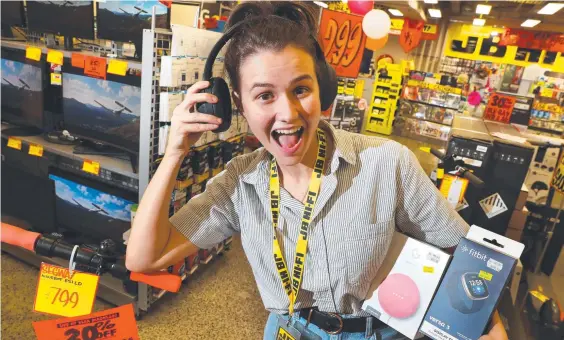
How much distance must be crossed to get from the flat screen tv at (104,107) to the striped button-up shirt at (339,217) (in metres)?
1.34

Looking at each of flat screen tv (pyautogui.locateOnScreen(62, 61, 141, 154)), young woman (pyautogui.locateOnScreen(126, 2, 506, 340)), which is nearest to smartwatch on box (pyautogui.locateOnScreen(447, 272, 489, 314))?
young woman (pyautogui.locateOnScreen(126, 2, 506, 340))

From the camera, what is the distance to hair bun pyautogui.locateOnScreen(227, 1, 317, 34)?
3.17ft

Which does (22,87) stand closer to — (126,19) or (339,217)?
(126,19)

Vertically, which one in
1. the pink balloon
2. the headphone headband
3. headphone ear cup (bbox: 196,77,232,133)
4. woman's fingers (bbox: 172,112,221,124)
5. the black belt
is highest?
the pink balloon

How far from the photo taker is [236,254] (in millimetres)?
3291

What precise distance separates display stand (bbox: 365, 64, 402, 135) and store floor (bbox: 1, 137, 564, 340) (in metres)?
7.04

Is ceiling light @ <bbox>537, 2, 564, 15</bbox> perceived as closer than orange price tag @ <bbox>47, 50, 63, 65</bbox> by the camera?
No

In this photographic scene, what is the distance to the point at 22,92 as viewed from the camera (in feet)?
8.43

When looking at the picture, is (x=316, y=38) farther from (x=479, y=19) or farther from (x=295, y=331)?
(x=479, y=19)

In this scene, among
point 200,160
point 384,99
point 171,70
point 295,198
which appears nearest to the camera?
point 295,198

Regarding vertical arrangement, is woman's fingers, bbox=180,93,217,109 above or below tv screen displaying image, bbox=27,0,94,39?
below

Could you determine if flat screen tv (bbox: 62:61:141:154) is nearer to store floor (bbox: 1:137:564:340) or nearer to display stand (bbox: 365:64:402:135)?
store floor (bbox: 1:137:564:340)

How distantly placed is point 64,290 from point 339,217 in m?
0.68

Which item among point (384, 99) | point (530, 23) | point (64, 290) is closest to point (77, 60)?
point (64, 290)
